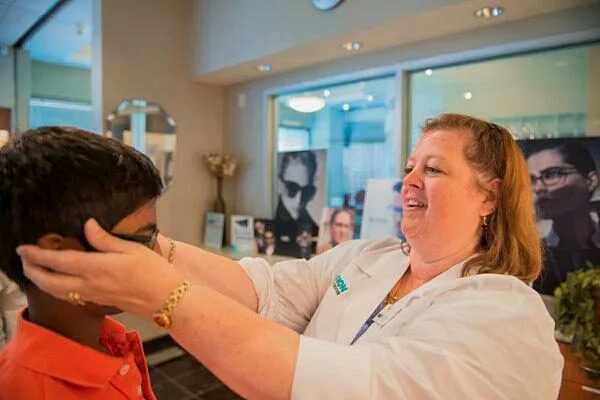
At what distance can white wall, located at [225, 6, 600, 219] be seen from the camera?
238 cm

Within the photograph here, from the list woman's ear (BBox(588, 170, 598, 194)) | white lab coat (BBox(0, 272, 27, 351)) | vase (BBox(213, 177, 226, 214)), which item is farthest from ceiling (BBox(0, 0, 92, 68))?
woman's ear (BBox(588, 170, 598, 194))

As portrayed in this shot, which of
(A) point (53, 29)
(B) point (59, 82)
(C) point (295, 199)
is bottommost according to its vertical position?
(C) point (295, 199)

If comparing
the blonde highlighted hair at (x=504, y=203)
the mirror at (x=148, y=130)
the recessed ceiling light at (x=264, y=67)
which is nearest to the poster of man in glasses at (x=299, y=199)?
the recessed ceiling light at (x=264, y=67)

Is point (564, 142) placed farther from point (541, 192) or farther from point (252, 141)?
point (252, 141)

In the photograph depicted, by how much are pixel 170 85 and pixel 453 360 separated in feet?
11.8

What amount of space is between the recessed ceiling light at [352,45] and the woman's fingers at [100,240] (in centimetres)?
253

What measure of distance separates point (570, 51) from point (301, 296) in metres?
2.08

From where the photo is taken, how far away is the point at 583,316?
1967mm

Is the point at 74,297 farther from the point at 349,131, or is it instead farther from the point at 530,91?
the point at 349,131

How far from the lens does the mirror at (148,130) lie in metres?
3.59

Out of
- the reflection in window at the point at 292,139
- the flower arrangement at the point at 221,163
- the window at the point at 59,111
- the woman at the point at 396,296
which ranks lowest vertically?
the woman at the point at 396,296

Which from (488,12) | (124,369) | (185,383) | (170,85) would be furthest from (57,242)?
(170,85)

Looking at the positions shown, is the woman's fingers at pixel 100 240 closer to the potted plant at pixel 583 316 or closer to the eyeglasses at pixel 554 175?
the potted plant at pixel 583 316

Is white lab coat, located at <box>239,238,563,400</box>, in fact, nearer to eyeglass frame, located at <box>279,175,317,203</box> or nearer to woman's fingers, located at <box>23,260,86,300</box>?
woman's fingers, located at <box>23,260,86,300</box>
